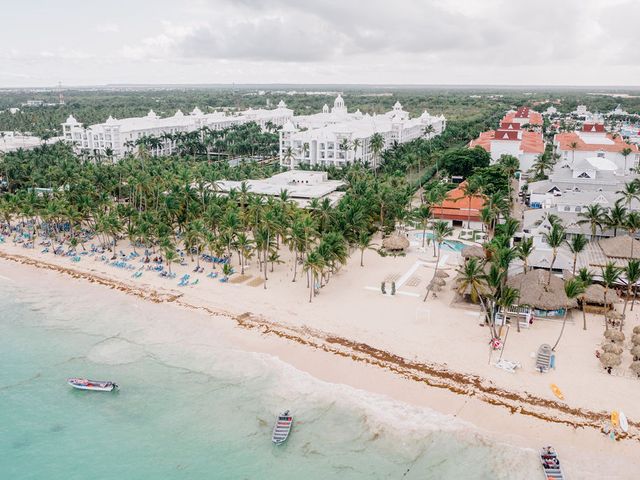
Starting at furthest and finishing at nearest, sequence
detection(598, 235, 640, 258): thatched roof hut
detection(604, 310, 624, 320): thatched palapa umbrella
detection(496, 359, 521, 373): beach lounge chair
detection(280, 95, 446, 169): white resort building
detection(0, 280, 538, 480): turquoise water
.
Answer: detection(280, 95, 446, 169): white resort building
detection(598, 235, 640, 258): thatched roof hut
detection(604, 310, 624, 320): thatched palapa umbrella
detection(496, 359, 521, 373): beach lounge chair
detection(0, 280, 538, 480): turquoise water

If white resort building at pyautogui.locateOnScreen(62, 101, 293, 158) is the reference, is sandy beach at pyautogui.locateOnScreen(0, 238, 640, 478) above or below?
below

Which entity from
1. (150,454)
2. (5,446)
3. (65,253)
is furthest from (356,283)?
(65,253)

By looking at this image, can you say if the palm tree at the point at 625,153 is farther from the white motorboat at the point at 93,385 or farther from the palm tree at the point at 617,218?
the white motorboat at the point at 93,385

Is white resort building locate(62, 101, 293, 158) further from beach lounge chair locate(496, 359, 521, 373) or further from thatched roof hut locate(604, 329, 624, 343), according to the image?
thatched roof hut locate(604, 329, 624, 343)

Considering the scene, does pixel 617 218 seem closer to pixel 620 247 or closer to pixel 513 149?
pixel 620 247

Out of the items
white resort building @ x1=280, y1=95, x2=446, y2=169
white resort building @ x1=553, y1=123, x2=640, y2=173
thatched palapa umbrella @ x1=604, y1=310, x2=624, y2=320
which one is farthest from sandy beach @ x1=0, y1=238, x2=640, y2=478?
white resort building @ x1=553, y1=123, x2=640, y2=173

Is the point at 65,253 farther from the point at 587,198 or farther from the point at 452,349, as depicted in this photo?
the point at 587,198
